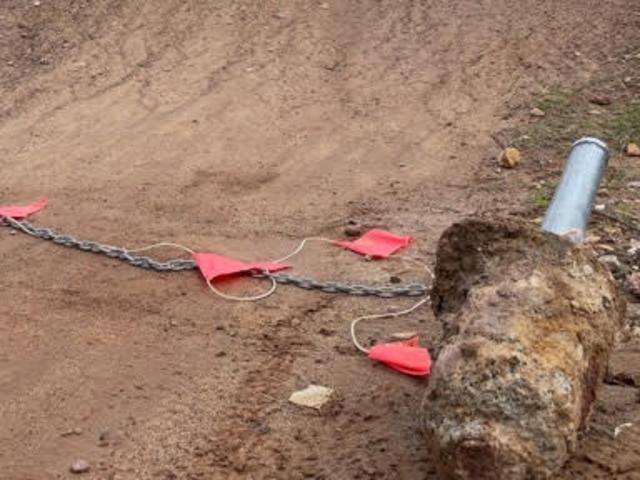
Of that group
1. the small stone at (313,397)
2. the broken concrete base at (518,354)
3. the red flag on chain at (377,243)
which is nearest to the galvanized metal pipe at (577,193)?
the broken concrete base at (518,354)

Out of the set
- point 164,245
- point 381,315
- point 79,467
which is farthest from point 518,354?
point 164,245

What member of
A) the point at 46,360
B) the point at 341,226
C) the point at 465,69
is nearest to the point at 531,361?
the point at 46,360

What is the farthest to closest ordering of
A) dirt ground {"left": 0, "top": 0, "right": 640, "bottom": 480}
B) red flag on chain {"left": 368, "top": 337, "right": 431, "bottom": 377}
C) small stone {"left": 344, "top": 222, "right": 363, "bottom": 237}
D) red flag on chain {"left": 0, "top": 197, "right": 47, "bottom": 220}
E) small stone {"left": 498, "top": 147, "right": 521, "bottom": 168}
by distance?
small stone {"left": 498, "top": 147, "right": 521, "bottom": 168} → red flag on chain {"left": 0, "top": 197, "right": 47, "bottom": 220} → small stone {"left": 344, "top": 222, "right": 363, "bottom": 237} → red flag on chain {"left": 368, "top": 337, "right": 431, "bottom": 377} → dirt ground {"left": 0, "top": 0, "right": 640, "bottom": 480}

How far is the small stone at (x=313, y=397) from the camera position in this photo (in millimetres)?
3979

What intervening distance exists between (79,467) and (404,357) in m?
1.31

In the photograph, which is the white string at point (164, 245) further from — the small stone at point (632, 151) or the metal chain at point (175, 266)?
the small stone at point (632, 151)

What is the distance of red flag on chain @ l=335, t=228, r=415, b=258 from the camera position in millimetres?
5273

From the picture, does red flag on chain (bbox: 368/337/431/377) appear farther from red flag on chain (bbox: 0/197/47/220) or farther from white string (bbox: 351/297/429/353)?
red flag on chain (bbox: 0/197/47/220)

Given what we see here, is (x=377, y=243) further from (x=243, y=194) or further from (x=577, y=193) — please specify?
(x=577, y=193)

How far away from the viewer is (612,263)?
5.01m

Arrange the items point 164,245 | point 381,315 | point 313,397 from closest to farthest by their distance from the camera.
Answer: point 313,397
point 381,315
point 164,245

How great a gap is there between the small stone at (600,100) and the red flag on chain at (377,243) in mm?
2424

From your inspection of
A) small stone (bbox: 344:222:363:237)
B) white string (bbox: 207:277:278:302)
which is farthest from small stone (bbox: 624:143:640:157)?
white string (bbox: 207:277:278:302)

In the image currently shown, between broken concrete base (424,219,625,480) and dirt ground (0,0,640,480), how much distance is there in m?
0.40
